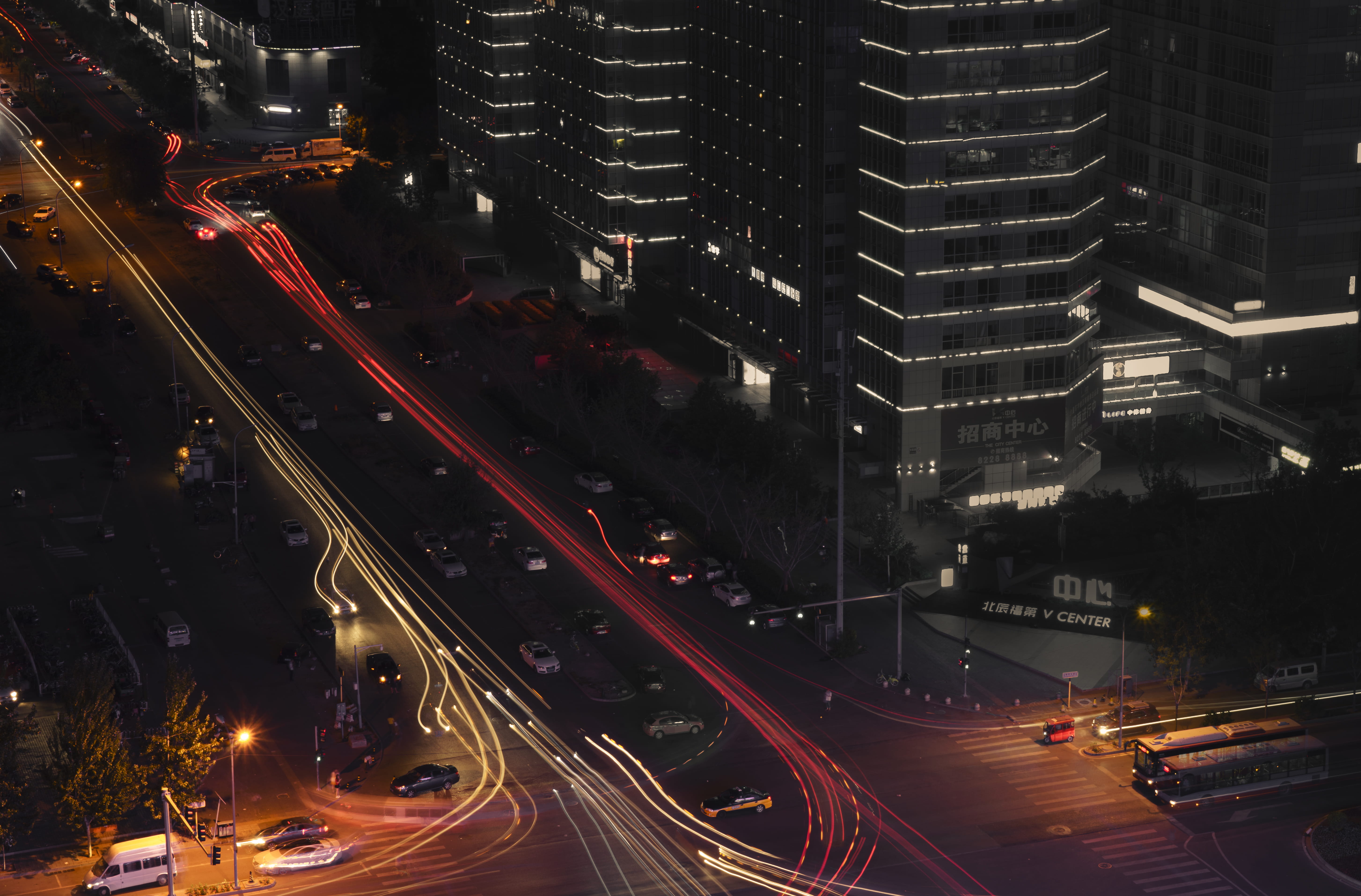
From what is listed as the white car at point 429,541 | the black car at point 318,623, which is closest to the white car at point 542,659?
the black car at point 318,623

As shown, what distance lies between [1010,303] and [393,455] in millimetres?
54422

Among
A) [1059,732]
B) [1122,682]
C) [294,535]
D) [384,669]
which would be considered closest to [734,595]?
[384,669]

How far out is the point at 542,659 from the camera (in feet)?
378

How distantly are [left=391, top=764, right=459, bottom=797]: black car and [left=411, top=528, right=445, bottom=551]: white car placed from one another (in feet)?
110

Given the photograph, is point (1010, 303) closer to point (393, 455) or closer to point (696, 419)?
point (696, 419)

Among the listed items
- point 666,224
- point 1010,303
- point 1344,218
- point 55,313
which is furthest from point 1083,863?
point 55,313

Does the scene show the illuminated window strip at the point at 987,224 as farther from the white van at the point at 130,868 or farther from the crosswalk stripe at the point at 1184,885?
the white van at the point at 130,868

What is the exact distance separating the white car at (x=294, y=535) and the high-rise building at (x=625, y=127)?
58.1 metres

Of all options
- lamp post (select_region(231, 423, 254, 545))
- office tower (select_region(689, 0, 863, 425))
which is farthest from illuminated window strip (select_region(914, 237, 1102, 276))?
lamp post (select_region(231, 423, 254, 545))

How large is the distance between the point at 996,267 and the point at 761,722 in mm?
44525

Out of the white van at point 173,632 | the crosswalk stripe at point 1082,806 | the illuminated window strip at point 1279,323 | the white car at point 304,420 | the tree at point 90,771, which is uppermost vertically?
the illuminated window strip at point 1279,323

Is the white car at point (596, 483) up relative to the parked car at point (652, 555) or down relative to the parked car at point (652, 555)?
up

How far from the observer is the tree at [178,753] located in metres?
94.9

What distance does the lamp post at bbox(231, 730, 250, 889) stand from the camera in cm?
9075
